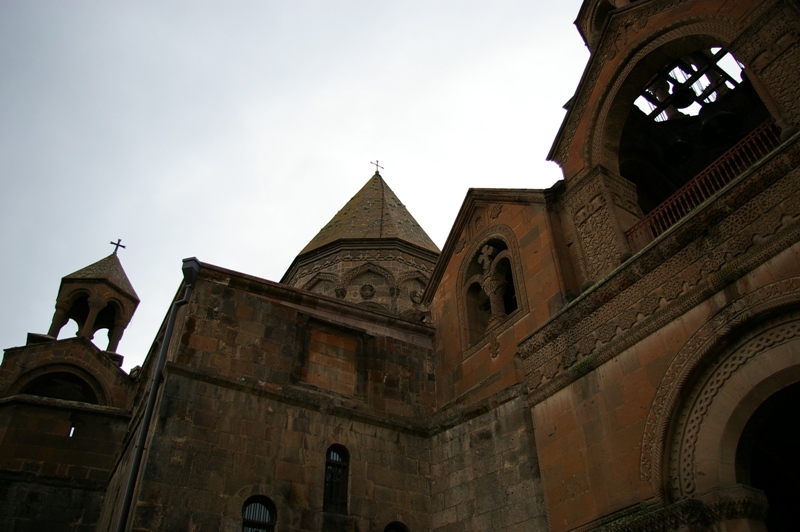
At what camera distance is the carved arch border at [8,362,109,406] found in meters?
16.0

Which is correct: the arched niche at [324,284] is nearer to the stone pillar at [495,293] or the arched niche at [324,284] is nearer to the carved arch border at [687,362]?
the stone pillar at [495,293]

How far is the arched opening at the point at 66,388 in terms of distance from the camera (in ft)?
54.1

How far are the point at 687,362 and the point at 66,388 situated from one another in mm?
16340

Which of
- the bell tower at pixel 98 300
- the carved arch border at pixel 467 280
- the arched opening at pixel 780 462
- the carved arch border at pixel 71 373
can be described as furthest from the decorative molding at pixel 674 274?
the bell tower at pixel 98 300

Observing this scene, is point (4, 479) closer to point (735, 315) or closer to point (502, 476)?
point (502, 476)

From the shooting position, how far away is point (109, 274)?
1902 centimetres

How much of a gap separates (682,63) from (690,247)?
20.6 ft

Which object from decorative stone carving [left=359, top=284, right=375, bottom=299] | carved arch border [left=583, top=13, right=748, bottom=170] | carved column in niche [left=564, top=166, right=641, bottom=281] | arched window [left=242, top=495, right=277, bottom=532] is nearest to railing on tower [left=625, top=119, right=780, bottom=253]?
carved column in niche [left=564, top=166, right=641, bottom=281]

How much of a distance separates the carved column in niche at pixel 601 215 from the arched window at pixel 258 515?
17.7 feet

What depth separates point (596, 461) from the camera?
6750 mm

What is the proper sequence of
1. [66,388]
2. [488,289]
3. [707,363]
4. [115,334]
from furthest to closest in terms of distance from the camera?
[115,334], [66,388], [488,289], [707,363]

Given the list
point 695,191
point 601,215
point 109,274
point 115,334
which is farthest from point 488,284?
point 109,274

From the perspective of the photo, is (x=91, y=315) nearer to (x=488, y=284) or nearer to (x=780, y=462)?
(x=488, y=284)

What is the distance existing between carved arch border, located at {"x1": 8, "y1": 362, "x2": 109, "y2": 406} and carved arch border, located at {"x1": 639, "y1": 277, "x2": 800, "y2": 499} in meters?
14.7
